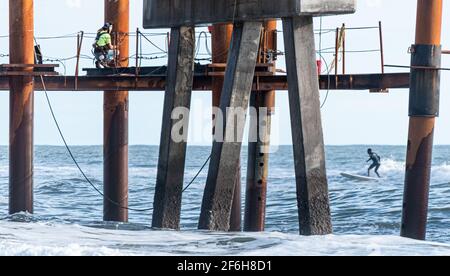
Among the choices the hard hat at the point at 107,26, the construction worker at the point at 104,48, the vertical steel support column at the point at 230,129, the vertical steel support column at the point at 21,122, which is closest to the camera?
the vertical steel support column at the point at 230,129

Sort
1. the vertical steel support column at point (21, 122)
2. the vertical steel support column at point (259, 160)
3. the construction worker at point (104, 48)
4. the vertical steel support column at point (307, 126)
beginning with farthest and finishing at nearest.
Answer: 1. the construction worker at point (104, 48)
2. the vertical steel support column at point (259, 160)
3. the vertical steel support column at point (21, 122)
4. the vertical steel support column at point (307, 126)

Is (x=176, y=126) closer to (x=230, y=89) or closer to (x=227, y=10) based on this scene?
(x=230, y=89)

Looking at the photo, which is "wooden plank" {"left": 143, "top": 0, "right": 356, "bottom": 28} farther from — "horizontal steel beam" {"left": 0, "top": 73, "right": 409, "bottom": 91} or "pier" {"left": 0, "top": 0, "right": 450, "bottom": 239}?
"horizontal steel beam" {"left": 0, "top": 73, "right": 409, "bottom": 91}

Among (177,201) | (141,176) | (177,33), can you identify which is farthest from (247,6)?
(141,176)

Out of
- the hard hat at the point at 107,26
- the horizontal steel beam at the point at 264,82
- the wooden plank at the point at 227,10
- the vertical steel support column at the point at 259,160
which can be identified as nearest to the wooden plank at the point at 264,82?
the horizontal steel beam at the point at 264,82

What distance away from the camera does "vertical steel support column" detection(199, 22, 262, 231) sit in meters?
18.5

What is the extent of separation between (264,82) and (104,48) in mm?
3696

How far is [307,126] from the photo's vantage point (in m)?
18.0

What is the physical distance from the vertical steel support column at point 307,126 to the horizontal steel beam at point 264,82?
386 centimetres

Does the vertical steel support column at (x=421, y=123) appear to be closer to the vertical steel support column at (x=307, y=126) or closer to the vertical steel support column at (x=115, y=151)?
the vertical steel support column at (x=307, y=126)

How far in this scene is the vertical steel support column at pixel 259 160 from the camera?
914 inches

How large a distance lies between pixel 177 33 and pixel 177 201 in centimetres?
254

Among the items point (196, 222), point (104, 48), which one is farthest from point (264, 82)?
point (196, 222)
